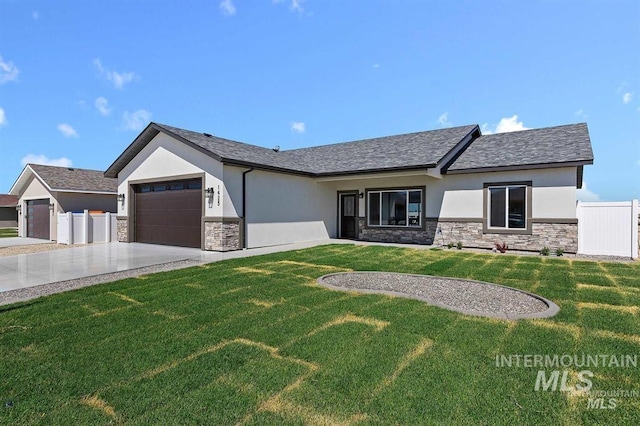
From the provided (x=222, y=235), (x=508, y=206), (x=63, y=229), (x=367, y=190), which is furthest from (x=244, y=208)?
(x=63, y=229)

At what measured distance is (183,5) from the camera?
36.0 feet

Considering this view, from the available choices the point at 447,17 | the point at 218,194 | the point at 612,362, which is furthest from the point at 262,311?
the point at 447,17

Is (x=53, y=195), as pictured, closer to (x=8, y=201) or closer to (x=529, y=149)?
(x=529, y=149)

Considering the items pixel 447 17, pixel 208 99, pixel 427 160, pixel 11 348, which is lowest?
pixel 11 348

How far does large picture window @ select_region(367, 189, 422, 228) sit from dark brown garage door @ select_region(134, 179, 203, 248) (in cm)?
798

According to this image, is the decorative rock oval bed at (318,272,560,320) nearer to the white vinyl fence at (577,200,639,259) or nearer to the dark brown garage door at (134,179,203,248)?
the white vinyl fence at (577,200,639,259)

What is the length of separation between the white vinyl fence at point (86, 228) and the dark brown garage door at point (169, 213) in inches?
78.3

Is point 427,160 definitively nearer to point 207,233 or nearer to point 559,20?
point 559,20

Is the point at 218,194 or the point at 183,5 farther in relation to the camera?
the point at 218,194

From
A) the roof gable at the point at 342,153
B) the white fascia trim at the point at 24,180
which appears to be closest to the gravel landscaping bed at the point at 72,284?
the roof gable at the point at 342,153

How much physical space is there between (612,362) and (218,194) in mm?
11640

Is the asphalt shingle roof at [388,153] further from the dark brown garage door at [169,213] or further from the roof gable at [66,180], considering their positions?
the roof gable at [66,180]

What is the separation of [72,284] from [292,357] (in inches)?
249

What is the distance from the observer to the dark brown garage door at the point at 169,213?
45.6ft
